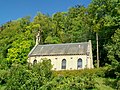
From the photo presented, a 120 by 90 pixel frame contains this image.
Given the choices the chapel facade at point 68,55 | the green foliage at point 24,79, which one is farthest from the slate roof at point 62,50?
the green foliage at point 24,79

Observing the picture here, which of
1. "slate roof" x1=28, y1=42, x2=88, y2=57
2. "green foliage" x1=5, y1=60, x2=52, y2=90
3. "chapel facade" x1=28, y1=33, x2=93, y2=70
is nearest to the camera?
"green foliage" x1=5, y1=60, x2=52, y2=90

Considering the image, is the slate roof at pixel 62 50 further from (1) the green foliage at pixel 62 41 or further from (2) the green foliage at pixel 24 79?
(2) the green foliage at pixel 24 79

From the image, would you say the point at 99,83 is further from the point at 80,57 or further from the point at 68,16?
the point at 68,16

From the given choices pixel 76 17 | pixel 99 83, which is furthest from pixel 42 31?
pixel 99 83

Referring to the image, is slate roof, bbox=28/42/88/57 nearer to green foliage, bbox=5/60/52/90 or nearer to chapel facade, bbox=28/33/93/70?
chapel facade, bbox=28/33/93/70

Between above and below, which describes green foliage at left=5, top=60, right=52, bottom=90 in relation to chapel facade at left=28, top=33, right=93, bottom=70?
below

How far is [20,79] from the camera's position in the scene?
25172 mm

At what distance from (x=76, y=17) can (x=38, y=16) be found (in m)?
10.2

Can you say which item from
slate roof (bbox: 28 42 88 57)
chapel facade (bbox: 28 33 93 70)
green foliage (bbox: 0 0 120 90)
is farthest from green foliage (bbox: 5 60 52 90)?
slate roof (bbox: 28 42 88 57)

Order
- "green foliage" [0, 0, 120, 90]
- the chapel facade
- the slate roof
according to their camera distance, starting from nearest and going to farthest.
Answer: "green foliage" [0, 0, 120, 90], the chapel facade, the slate roof

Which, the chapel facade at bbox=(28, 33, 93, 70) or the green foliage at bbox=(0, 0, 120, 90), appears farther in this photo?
the chapel facade at bbox=(28, 33, 93, 70)

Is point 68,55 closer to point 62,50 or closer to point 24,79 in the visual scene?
point 62,50

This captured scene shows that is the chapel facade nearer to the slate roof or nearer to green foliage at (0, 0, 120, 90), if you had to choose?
the slate roof

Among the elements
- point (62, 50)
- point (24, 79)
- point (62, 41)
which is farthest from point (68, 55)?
point (24, 79)
